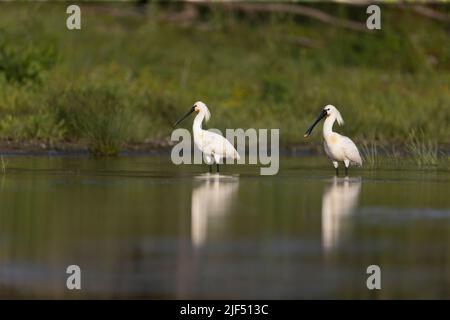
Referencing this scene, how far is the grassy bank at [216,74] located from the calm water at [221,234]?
3884mm

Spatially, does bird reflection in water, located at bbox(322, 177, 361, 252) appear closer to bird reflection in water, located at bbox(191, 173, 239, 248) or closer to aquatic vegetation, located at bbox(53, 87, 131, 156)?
bird reflection in water, located at bbox(191, 173, 239, 248)

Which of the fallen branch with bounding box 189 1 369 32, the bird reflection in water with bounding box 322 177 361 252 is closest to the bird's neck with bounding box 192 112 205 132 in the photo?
the bird reflection in water with bounding box 322 177 361 252

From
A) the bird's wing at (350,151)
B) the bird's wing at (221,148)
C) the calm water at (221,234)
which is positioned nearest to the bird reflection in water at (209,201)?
the calm water at (221,234)

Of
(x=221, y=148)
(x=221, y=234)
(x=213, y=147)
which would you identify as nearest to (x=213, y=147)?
(x=213, y=147)

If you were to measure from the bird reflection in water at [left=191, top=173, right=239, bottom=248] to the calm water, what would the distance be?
19 mm

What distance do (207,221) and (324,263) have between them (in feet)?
8.80

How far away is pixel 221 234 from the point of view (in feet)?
39.4

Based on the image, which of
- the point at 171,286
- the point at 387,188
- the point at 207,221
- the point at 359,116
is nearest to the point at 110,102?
the point at 359,116

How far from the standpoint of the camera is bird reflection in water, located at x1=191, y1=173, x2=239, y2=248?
12.3 m

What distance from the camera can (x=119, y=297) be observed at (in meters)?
9.05

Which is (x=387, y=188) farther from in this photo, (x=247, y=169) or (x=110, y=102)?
(x=110, y=102)

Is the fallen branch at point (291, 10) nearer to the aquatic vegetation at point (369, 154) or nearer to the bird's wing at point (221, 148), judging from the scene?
the aquatic vegetation at point (369, 154)
